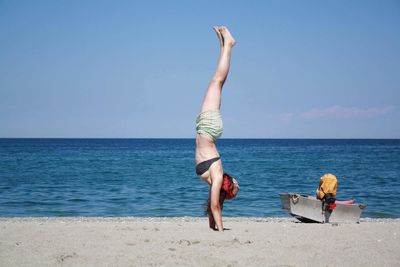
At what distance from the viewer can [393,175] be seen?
31.5 metres

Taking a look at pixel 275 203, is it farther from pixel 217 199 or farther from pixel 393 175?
pixel 393 175

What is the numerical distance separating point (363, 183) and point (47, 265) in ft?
76.9

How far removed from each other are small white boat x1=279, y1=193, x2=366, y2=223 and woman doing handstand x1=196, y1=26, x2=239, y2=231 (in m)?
4.57

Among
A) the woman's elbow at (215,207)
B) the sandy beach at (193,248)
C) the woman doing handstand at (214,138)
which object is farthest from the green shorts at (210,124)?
the sandy beach at (193,248)

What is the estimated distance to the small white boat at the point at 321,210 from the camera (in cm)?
1130

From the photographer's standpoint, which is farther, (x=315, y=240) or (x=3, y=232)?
(x=3, y=232)

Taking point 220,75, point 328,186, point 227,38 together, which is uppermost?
point 227,38

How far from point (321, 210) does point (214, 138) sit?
16.6ft

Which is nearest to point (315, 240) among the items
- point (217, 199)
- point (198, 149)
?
point (217, 199)

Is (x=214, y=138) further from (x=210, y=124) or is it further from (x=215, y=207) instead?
(x=215, y=207)

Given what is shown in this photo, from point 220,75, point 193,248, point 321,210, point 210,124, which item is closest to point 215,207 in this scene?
point 193,248

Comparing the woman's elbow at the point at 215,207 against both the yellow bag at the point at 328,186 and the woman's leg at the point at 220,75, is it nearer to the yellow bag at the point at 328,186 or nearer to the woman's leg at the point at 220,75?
the woman's leg at the point at 220,75

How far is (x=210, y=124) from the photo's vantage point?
23.4ft

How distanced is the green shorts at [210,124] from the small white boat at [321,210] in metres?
5.00
